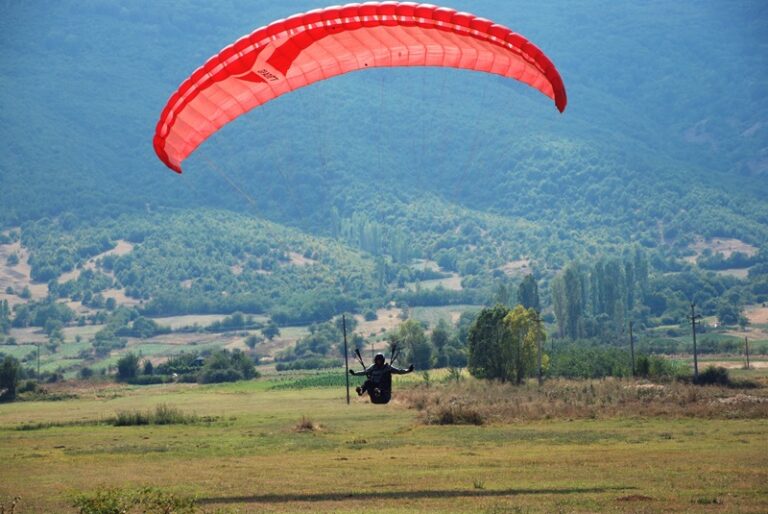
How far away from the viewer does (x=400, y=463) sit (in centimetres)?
3447

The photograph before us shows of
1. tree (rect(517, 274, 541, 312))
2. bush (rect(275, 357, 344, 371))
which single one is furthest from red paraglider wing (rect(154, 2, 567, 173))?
tree (rect(517, 274, 541, 312))

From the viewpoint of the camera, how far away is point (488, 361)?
81.8 meters

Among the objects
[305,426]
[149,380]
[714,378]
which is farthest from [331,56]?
[149,380]

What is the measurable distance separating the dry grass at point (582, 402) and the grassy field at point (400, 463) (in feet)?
3.49

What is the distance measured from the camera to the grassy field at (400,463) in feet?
85.7

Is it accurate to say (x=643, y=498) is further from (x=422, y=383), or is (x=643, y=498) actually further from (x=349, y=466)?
(x=422, y=383)

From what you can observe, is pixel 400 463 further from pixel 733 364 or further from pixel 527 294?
pixel 527 294

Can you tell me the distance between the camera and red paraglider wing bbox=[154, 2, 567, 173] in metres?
27.3

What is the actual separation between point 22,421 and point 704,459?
3908 cm

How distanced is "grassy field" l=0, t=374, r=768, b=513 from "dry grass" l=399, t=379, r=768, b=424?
1.06 metres

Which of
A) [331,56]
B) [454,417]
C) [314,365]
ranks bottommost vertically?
[454,417]

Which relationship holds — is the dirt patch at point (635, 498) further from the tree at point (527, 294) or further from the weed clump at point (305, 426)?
the tree at point (527, 294)

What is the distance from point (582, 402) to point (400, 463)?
24343 mm

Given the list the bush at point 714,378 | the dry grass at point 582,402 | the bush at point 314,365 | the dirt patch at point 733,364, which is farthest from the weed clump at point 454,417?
the bush at point 314,365
